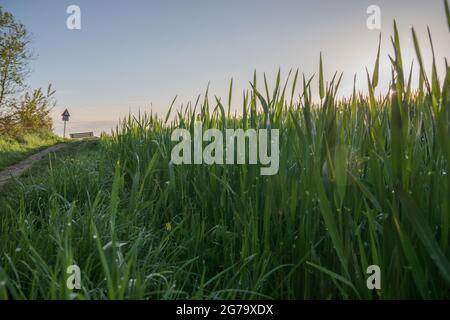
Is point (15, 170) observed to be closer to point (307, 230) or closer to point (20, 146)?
point (20, 146)

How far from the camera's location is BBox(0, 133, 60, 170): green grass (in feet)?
28.0

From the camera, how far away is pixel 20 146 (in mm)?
10453

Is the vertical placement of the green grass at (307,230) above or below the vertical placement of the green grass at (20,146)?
below

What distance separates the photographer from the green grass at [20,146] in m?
8.54

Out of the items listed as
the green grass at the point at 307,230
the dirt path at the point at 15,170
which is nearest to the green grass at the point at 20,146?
the dirt path at the point at 15,170

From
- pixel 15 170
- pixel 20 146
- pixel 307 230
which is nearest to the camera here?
pixel 307 230

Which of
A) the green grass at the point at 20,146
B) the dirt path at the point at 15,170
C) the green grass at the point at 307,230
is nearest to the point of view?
the green grass at the point at 307,230

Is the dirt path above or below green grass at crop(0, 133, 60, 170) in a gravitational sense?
below

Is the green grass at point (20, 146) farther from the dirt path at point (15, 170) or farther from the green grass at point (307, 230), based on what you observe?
the green grass at point (307, 230)

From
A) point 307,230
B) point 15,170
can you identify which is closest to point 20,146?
point 15,170

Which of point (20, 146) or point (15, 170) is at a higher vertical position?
point (20, 146)

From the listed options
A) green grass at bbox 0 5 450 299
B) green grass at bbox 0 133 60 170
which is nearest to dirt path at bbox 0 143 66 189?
green grass at bbox 0 133 60 170

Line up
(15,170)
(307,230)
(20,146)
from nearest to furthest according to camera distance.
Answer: (307,230), (15,170), (20,146)

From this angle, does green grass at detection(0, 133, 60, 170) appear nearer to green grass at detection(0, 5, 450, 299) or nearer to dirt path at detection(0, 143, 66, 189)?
dirt path at detection(0, 143, 66, 189)
